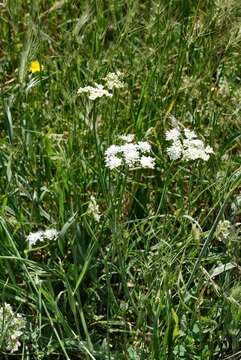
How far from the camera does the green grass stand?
1555mm

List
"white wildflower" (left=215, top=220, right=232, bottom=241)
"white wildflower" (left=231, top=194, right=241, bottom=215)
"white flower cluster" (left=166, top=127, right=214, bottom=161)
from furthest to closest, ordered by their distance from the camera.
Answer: "white wildflower" (left=231, top=194, right=241, bottom=215)
"white flower cluster" (left=166, top=127, right=214, bottom=161)
"white wildflower" (left=215, top=220, right=232, bottom=241)

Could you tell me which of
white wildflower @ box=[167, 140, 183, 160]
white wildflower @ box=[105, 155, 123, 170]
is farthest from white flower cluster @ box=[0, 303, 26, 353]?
white wildflower @ box=[167, 140, 183, 160]

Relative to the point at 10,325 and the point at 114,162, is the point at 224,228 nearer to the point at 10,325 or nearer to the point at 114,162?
the point at 114,162

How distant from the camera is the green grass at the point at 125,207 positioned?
1.55 metres

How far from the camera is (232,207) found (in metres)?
1.74

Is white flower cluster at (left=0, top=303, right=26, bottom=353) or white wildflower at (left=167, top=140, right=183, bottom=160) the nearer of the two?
white flower cluster at (left=0, top=303, right=26, bottom=353)

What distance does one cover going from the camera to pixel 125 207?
192cm

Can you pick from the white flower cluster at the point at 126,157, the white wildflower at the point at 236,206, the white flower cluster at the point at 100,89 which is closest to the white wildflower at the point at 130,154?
the white flower cluster at the point at 126,157

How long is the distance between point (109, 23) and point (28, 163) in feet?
2.57

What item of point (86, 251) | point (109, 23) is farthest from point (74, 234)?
point (109, 23)

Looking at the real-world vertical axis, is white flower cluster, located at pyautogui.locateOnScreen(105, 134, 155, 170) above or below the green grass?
above

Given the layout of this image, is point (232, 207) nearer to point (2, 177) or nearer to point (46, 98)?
point (2, 177)

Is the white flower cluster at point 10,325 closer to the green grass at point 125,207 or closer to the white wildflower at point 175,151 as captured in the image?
the green grass at point 125,207

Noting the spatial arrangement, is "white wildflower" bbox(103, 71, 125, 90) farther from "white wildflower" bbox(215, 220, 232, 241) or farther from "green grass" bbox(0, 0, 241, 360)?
"white wildflower" bbox(215, 220, 232, 241)
